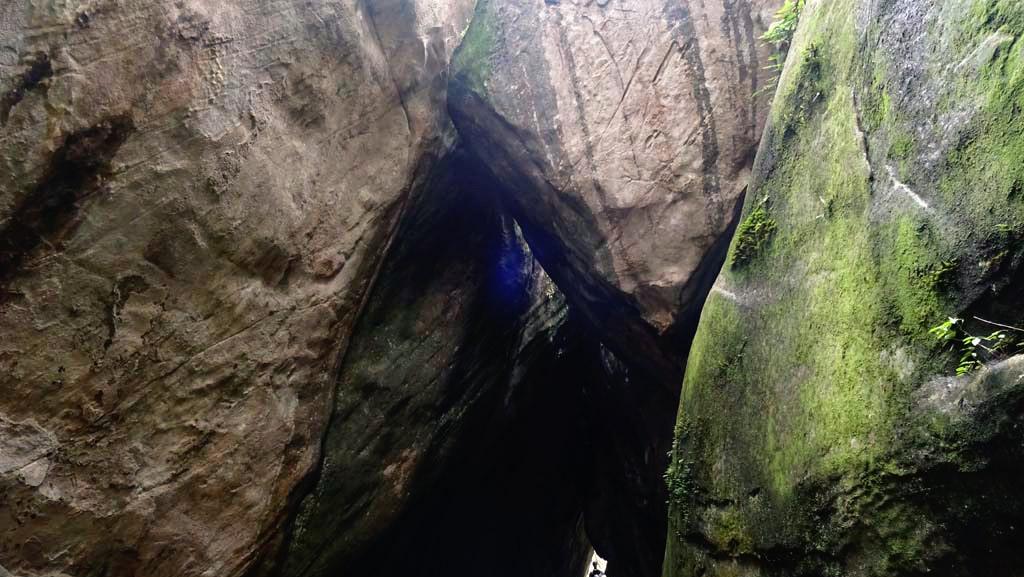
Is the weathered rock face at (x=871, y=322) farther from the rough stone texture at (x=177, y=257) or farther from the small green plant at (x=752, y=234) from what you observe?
the rough stone texture at (x=177, y=257)

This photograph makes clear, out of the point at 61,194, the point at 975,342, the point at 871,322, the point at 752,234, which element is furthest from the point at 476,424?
the point at 975,342

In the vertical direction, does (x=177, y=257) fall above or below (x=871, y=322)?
above

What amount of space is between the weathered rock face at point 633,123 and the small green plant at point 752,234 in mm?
1248

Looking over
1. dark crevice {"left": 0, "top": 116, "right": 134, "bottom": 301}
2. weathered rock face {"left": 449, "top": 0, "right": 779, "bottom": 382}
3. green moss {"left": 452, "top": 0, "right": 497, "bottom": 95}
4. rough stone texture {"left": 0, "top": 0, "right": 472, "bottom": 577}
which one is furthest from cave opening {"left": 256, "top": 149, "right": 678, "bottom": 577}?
dark crevice {"left": 0, "top": 116, "right": 134, "bottom": 301}

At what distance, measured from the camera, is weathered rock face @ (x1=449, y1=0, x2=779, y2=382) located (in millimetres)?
5453

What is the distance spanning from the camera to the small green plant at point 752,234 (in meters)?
4.06

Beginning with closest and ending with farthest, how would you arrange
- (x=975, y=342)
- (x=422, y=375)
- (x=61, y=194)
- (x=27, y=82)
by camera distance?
(x=975, y=342), (x=27, y=82), (x=61, y=194), (x=422, y=375)

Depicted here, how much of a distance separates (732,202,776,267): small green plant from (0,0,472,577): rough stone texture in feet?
11.1

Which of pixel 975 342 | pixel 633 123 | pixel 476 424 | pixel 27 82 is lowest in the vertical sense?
pixel 476 424

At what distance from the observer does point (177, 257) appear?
4.42 metres

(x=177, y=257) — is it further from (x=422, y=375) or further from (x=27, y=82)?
(x=422, y=375)

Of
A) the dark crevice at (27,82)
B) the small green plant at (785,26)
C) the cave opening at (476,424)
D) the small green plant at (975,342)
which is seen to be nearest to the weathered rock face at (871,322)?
the small green plant at (975,342)

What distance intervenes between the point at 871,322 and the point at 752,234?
124 cm

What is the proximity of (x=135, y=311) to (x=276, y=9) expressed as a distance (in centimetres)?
269
